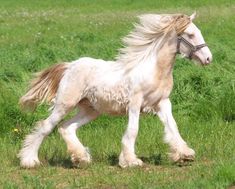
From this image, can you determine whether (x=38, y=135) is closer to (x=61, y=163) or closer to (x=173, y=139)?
(x=61, y=163)

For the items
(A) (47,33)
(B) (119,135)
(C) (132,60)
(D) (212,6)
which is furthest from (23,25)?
(C) (132,60)

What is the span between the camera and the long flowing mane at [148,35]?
8.92 meters

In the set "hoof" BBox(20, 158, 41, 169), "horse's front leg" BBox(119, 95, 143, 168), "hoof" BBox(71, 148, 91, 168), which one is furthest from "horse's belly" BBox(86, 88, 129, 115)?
"hoof" BBox(20, 158, 41, 169)

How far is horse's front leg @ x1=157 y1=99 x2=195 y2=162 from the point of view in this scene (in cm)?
867

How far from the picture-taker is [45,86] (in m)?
9.66

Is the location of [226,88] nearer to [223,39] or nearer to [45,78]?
[45,78]

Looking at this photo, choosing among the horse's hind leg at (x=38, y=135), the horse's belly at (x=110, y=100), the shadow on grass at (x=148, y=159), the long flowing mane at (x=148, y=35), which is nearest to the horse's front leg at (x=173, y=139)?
the shadow on grass at (x=148, y=159)

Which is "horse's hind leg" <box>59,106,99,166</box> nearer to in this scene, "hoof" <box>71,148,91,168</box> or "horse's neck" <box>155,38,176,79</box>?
"hoof" <box>71,148,91,168</box>

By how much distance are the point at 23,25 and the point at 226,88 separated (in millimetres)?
15363

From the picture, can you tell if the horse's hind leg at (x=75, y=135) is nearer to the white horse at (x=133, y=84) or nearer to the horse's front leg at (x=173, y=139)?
the white horse at (x=133, y=84)

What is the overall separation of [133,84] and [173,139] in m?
0.77

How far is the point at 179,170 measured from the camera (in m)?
8.55

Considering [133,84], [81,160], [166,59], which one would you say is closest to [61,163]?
[81,160]

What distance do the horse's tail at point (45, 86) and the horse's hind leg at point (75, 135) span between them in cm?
43
